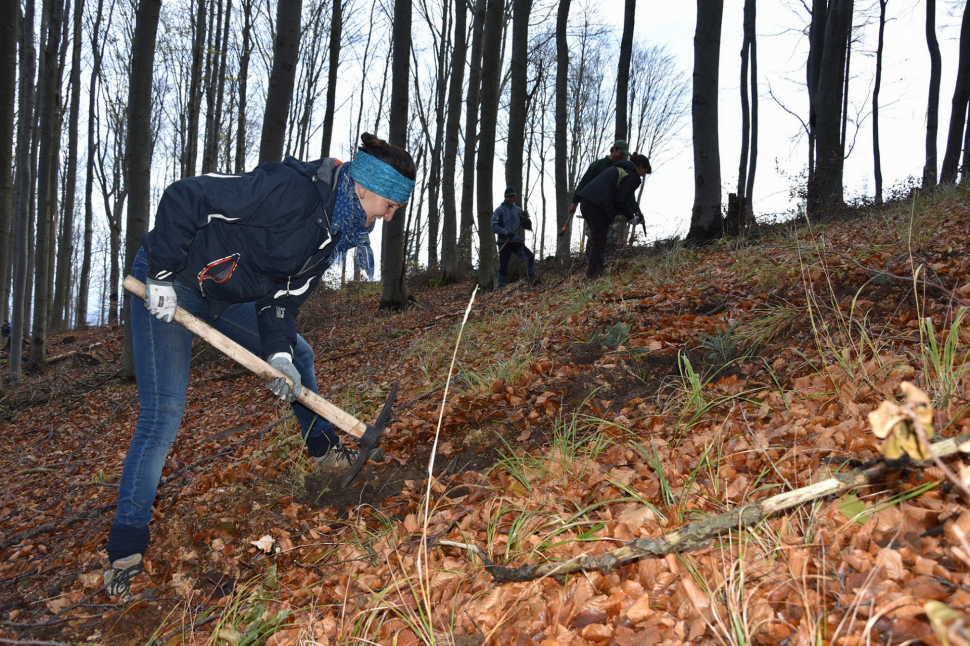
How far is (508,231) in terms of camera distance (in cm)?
996

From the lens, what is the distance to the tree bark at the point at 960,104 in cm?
1038

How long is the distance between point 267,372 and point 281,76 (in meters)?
5.66

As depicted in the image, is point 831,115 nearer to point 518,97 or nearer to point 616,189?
point 616,189

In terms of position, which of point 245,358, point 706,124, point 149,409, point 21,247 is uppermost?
point 706,124

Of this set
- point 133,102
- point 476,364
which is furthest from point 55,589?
point 133,102

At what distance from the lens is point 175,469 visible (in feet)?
13.0

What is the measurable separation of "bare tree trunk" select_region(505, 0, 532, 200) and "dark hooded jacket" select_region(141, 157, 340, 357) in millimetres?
7480

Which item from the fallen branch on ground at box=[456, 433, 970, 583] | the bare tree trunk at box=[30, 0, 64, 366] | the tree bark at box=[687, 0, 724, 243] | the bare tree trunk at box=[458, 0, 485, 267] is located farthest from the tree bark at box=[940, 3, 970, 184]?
the bare tree trunk at box=[30, 0, 64, 366]

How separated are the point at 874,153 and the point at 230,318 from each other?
21.7 metres

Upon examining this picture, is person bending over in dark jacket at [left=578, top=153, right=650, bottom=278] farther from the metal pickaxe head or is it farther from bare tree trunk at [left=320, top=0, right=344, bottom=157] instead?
bare tree trunk at [left=320, top=0, right=344, bottom=157]

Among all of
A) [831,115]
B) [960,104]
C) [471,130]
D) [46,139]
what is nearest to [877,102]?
[960,104]

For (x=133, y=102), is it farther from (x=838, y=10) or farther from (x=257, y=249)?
(x=838, y=10)

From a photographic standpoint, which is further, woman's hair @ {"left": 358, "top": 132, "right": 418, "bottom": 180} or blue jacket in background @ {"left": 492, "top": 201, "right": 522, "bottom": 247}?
blue jacket in background @ {"left": 492, "top": 201, "right": 522, "bottom": 247}

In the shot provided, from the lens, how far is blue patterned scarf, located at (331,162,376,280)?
2.78 metres
